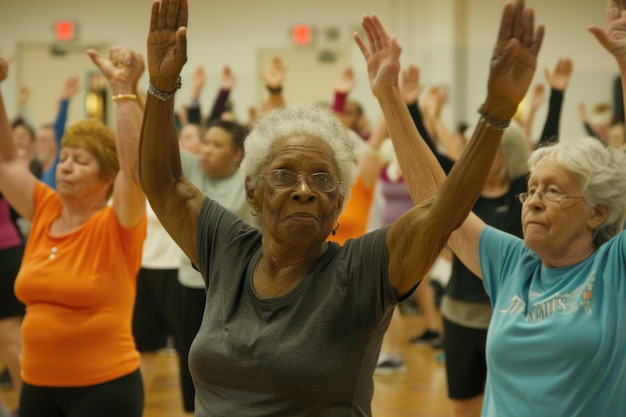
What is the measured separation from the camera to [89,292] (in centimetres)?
→ 310

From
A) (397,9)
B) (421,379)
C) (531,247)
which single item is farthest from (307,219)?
(397,9)

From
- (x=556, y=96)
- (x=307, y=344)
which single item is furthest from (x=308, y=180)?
(x=556, y=96)

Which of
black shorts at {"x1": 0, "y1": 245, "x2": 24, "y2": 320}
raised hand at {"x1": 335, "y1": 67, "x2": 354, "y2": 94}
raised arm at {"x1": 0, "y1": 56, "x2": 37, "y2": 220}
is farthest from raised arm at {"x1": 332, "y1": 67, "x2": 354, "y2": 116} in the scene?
raised arm at {"x1": 0, "y1": 56, "x2": 37, "y2": 220}

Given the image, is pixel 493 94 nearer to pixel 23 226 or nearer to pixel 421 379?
pixel 421 379

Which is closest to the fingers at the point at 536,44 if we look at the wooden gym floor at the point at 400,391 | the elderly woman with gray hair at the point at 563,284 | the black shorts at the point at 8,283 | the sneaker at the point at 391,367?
the elderly woman with gray hair at the point at 563,284

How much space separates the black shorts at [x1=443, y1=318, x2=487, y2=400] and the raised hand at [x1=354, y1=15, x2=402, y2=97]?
1.81 m

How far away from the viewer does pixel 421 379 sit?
629cm

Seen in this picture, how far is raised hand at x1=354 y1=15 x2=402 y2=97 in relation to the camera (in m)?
2.38

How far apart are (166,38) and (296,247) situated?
608 mm

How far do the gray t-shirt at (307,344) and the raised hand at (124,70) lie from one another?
1.22m

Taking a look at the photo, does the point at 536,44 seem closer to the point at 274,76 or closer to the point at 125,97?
the point at 125,97

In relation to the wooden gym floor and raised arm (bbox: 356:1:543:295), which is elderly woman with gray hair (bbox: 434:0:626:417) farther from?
the wooden gym floor

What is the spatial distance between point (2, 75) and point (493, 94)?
6.51 feet

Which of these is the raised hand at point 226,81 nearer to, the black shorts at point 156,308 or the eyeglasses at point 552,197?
the black shorts at point 156,308
